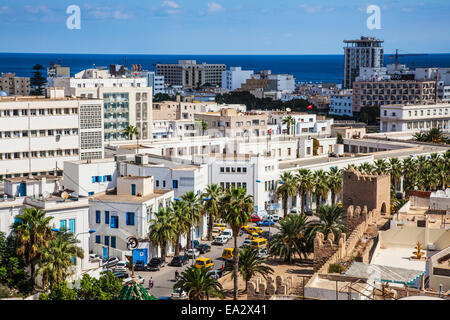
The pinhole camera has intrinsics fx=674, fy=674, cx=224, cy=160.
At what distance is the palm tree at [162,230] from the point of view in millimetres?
35906

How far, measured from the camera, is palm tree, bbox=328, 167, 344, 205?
4969 centimetres

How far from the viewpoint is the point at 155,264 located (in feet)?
117

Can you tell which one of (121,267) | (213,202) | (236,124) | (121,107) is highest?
(121,107)

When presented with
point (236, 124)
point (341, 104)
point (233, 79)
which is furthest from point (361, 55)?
point (236, 124)

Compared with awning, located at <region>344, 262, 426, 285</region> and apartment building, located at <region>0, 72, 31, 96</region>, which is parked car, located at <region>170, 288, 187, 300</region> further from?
apartment building, located at <region>0, 72, 31, 96</region>

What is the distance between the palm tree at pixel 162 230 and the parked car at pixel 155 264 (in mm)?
679

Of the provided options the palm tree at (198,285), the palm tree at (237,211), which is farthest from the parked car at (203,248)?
the palm tree at (198,285)

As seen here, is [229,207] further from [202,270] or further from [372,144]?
[372,144]

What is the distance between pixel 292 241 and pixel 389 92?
332 feet

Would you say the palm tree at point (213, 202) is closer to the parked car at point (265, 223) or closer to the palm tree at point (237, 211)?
the parked car at point (265, 223)

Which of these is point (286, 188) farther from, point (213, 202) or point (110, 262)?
point (110, 262)

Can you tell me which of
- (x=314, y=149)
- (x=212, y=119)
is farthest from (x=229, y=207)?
(x=212, y=119)

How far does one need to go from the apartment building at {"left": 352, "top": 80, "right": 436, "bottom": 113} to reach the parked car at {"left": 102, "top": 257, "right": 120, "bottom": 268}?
101829mm

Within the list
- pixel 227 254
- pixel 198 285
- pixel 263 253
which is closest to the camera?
pixel 198 285
